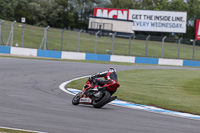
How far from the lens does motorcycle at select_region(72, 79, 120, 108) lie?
366 inches

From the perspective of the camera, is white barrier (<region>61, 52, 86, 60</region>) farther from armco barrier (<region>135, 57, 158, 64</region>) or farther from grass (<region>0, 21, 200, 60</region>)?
armco barrier (<region>135, 57, 158, 64</region>)

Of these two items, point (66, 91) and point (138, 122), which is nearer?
point (138, 122)

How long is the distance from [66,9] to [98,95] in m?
73.2

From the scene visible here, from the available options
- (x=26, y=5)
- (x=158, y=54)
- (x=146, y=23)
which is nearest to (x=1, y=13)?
(x=26, y=5)

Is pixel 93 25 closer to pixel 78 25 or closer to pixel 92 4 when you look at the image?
pixel 78 25

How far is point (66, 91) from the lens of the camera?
1262cm

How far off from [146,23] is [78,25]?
64.6 feet

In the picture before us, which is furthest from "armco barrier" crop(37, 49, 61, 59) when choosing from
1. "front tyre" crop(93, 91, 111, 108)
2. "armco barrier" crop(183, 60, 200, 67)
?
"front tyre" crop(93, 91, 111, 108)

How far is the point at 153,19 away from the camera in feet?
207

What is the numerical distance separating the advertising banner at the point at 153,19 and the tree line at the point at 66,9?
15.8 ft

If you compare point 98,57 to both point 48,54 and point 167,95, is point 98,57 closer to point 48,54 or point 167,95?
point 48,54

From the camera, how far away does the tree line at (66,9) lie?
218ft

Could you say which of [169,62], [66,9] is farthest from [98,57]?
[66,9]

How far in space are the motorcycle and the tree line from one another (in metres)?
54.9
